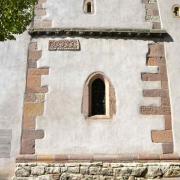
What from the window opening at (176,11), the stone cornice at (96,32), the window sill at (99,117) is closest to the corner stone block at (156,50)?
the stone cornice at (96,32)

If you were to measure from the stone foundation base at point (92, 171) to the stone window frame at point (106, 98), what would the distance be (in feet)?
3.59

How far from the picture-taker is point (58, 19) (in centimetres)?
983

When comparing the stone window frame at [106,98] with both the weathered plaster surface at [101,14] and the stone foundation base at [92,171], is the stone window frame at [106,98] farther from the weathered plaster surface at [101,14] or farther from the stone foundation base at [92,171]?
the weathered plaster surface at [101,14]

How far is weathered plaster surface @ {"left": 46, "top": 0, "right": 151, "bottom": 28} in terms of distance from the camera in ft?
32.1

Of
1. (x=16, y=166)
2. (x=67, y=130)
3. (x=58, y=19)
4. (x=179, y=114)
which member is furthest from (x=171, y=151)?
(x=58, y=19)

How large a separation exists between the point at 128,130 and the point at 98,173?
1.13 m

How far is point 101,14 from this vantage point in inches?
392

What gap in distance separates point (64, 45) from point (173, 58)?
250 cm

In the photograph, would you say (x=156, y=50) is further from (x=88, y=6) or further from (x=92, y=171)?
(x=92, y=171)

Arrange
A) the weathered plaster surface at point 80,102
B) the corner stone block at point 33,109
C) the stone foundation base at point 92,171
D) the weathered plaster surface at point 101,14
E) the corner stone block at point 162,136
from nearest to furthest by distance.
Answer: the stone foundation base at point 92,171 < the weathered plaster surface at point 80,102 < the corner stone block at point 162,136 < the corner stone block at point 33,109 < the weathered plaster surface at point 101,14

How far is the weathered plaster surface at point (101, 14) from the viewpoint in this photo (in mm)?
9789

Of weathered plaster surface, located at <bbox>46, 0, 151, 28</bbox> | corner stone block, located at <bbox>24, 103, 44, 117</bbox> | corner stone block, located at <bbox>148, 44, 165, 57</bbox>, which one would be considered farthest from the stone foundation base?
weathered plaster surface, located at <bbox>46, 0, 151, 28</bbox>

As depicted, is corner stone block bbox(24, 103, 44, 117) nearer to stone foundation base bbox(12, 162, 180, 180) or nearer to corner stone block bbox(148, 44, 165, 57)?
stone foundation base bbox(12, 162, 180, 180)

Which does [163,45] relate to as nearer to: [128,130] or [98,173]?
[128,130]
